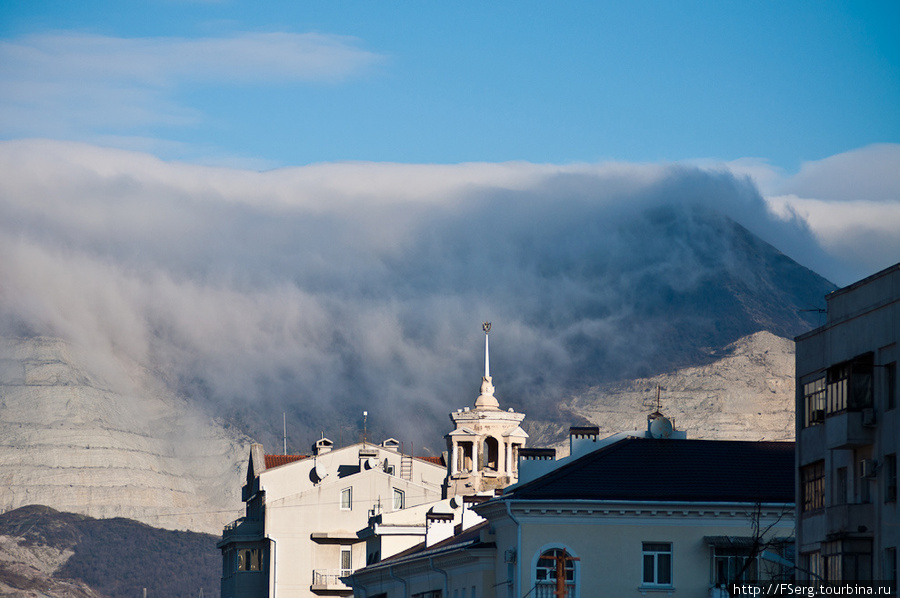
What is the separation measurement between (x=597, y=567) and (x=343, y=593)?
51743mm

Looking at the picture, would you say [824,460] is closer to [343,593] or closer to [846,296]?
[846,296]

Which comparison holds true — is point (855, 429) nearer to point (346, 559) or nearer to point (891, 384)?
point (891, 384)

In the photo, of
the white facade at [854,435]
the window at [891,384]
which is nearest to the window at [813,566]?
the white facade at [854,435]

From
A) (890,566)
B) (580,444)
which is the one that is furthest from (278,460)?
(890,566)

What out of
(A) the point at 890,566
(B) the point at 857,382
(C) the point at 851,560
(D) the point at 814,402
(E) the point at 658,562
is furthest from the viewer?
(E) the point at 658,562

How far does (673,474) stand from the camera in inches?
2522

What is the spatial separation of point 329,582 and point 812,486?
221ft

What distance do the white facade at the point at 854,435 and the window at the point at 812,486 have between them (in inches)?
1.2

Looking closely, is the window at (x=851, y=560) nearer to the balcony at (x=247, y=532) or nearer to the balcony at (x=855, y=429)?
the balcony at (x=855, y=429)

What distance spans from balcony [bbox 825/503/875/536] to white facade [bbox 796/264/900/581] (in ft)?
0.09

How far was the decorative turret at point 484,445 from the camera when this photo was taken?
366ft

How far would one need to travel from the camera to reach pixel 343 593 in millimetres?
111188

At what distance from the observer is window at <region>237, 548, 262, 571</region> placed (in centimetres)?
11669

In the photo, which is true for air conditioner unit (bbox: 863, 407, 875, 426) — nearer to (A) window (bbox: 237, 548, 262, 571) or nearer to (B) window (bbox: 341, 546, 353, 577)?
(B) window (bbox: 341, 546, 353, 577)
